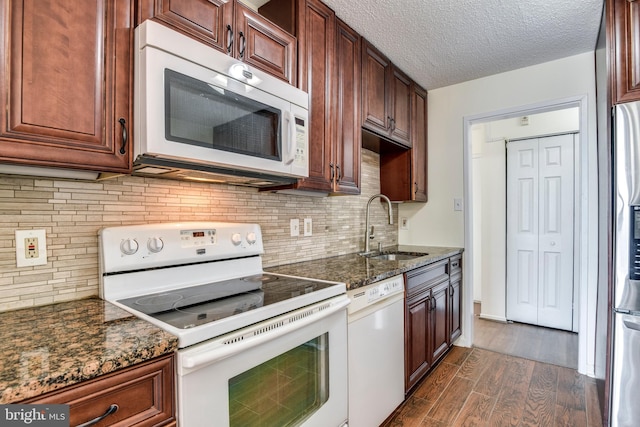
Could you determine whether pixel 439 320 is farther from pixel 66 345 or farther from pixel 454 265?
pixel 66 345

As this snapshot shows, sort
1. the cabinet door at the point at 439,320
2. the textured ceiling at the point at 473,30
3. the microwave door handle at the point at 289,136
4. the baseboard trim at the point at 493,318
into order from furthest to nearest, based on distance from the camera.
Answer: the baseboard trim at the point at 493,318
the cabinet door at the point at 439,320
the textured ceiling at the point at 473,30
the microwave door handle at the point at 289,136

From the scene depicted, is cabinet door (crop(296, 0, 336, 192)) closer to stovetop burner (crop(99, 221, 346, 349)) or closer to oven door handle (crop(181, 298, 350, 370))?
stovetop burner (crop(99, 221, 346, 349))

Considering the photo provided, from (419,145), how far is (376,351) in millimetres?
1935

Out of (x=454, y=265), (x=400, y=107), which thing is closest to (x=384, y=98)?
(x=400, y=107)

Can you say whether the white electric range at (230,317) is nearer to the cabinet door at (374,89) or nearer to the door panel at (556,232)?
the cabinet door at (374,89)

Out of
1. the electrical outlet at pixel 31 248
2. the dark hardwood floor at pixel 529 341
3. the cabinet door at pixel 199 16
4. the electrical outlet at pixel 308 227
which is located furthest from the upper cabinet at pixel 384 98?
the dark hardwood floor at pixel 529 341

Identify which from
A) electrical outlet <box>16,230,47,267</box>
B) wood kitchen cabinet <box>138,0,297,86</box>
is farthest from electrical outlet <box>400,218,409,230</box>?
electrical outlet <box>16,230,47,267</box>

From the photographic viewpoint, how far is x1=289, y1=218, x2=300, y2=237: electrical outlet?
206 cm

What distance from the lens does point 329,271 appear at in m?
1.80

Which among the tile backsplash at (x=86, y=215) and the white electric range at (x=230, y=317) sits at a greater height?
the tile backsplash at (x=86, y=215)

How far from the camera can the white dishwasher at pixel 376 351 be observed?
5.09 feet

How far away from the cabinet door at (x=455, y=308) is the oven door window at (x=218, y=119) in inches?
74.9

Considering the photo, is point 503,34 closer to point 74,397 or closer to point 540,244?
point 540,244

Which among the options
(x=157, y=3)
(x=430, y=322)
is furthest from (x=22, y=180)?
(x=430, y=322)
